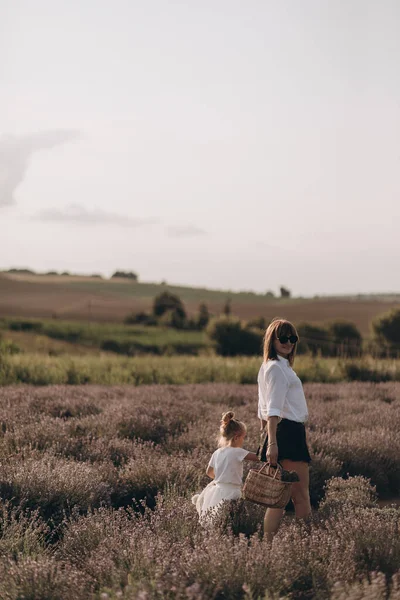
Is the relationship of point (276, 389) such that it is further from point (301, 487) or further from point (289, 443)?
point (301, 487)

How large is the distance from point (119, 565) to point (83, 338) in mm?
34395

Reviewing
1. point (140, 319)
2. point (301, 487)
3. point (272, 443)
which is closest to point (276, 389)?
point (272, 443)

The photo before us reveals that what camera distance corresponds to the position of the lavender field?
3316mm

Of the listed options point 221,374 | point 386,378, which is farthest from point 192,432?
point 386,378

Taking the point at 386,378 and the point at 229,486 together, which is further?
the point at 386,378

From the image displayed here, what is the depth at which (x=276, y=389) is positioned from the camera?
454 centimetres

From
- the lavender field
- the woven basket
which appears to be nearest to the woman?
the woven basket

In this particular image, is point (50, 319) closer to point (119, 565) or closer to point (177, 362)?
point (177, 362)

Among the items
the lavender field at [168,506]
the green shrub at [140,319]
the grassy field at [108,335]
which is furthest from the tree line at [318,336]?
the lavender field at [168,506]

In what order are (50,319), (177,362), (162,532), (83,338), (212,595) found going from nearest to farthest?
(212,595) → (162,532) → (177,362) → (83,338) → (50,319)

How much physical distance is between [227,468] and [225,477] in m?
0.07

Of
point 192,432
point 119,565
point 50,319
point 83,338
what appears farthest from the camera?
point 50,319

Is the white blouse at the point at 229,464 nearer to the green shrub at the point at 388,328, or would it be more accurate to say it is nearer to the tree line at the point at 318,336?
the tree line at the point at 318,336

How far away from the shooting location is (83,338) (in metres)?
37.5
